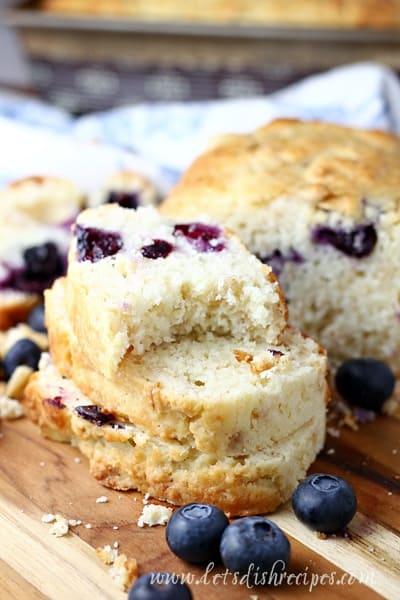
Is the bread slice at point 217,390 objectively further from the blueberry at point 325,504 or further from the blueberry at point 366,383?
the blueberry at point 366,383

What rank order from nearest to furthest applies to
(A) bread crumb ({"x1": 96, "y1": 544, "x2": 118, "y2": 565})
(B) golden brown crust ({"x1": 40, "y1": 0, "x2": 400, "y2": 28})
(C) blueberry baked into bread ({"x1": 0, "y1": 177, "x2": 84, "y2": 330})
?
(A) bread crumb ({"x1": 96, "y1": 544, "x2": 118, "y2": 565}), (C) blueberry baked into bread ({"x1": 0, "y1": 177, "x2": 84, "y2": 330}), (B) golden brown crust ({"x1": 40, "y1": 0, "x2": 400, "y2": 28})

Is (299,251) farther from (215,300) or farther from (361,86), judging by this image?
(361,86)

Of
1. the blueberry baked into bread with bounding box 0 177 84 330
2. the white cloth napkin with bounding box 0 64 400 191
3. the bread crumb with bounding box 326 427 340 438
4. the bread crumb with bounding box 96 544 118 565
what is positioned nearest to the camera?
the bread crumb with bounding box 96 544 118 565

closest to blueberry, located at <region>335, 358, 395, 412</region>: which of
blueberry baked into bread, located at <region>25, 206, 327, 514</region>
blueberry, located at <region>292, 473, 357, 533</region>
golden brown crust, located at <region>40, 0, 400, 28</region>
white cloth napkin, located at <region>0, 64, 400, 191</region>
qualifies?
blueberry baked into bread, located at <region>25, 206, 327, 514</region>

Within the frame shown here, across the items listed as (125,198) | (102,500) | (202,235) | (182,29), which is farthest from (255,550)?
(182,29)

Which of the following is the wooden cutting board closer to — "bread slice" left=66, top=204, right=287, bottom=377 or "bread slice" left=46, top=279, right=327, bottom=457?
"bread slice" left=46, top=279, right=327, bottom=457

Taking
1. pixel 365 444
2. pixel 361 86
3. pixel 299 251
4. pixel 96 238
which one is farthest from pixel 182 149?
pixel 365 444

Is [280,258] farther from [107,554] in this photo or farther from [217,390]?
[107,554]
